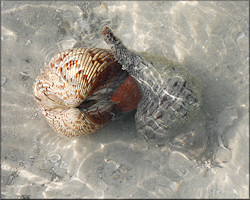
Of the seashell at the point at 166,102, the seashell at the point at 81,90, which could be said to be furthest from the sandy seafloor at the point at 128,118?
the seashell at the point at 81,90

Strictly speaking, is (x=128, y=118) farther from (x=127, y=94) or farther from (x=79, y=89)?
(x=79, y=89)

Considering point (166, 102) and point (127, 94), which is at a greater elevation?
point (166, 102)

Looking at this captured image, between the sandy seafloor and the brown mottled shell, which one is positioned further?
the sandy seafloor

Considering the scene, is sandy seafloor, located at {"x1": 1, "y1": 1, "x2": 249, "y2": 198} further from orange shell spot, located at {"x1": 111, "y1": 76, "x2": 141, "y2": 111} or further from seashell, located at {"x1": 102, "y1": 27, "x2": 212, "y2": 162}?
orange shell spot, located at {"x1": 111, "y1": 76, "x2": 141, "y2": 111}

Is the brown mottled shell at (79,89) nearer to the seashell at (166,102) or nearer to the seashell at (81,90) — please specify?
the seashell at (81,90)

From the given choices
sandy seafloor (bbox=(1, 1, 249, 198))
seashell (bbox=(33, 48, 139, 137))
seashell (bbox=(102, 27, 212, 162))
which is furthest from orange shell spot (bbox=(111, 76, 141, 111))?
sandy seafloor (bbox=(1, 1, 249, 198))

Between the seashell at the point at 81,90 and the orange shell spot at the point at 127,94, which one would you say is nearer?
the seashell at the point at 81,90

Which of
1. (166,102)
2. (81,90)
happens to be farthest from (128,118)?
(81,90)
